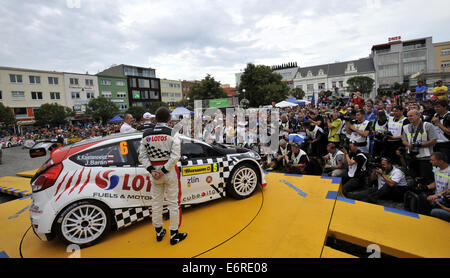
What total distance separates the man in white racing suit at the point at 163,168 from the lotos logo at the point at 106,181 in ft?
1.72

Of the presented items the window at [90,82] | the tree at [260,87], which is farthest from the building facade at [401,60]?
the window at [90,82]

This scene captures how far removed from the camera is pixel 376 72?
176 ft

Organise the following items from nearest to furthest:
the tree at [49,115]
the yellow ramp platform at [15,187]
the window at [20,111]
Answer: the yellow ramp platform at [15,187] < the tree at [49,115] < the window at [20,111]

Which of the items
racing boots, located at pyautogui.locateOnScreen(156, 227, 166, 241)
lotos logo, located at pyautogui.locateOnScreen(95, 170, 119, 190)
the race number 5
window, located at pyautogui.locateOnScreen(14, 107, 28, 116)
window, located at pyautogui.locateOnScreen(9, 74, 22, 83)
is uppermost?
window, located at pyautogui.locateOnScreen(9, 74, 22, 83)

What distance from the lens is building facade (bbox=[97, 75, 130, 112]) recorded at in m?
44.0

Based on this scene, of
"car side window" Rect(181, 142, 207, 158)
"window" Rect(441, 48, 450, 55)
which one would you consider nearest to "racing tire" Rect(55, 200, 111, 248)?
"car side window" Rect(181, 142, 207, 158)

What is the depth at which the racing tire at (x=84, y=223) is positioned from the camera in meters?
2.81

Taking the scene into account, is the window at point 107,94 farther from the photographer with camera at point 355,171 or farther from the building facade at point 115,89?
the photographer with camera at point 355,171

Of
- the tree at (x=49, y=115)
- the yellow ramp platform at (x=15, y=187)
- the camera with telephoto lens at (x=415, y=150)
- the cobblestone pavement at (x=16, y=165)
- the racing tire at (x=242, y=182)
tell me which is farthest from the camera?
the tree at (x=49, y=115)

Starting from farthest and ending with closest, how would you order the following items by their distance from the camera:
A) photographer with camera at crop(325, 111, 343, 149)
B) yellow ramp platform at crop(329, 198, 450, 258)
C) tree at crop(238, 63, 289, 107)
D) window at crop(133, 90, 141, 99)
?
window at crop(133, 90, 141, 99), tree at crop(238, 63, 289, 107), photographer with camera at crop(325, 111, 343, 149), yellow ramp platform at crop(329, 198, 450, 258)

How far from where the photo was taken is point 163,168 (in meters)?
2.82

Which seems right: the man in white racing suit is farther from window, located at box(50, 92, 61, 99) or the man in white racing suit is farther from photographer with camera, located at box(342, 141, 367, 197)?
window, located at box(50, 92, 61, 99)

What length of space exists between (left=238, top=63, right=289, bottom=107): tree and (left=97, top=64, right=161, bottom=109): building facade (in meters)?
25.9
